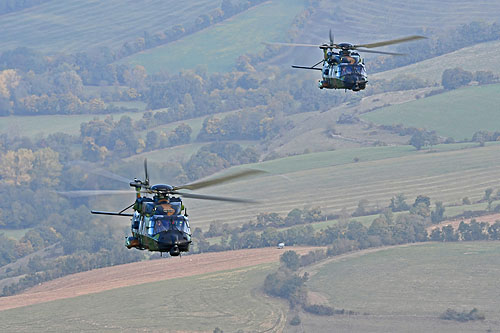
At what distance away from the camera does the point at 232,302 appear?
167125 millimetres

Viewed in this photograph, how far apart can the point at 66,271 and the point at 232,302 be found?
40.2 metres

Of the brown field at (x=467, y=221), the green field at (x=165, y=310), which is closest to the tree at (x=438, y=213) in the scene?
the brown field at (x=467, y=221)

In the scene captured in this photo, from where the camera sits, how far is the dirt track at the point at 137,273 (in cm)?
17450

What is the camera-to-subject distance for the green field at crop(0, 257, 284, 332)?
162 metres

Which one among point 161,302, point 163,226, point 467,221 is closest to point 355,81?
point 163,226

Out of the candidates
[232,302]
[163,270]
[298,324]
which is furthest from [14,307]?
[298,324]

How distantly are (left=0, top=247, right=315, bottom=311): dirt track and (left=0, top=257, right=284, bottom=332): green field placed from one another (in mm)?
2747

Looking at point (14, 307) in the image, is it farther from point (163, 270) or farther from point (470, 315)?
point (470, 315)

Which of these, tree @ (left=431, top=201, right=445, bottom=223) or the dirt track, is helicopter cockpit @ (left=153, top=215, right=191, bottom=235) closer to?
the dirt track

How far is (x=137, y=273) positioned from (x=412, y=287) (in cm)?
4519

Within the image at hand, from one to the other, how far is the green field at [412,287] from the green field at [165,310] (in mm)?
9609

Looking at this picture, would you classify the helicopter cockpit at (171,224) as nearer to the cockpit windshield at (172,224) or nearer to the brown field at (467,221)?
the cockpit windshield at (172,224)

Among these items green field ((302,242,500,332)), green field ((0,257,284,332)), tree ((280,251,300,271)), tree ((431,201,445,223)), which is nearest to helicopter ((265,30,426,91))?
green field ((302,242,500,332))

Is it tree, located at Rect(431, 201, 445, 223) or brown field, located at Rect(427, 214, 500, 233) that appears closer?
brown field, located at Rect(427, 214, 500, 233)
